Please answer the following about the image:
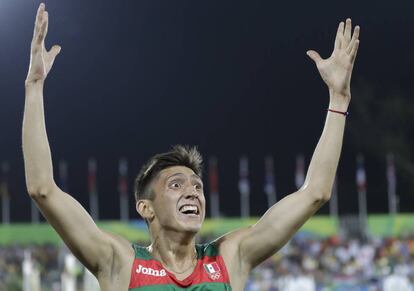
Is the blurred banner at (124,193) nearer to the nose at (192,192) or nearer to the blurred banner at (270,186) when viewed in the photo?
the blurred banner at (270,186)

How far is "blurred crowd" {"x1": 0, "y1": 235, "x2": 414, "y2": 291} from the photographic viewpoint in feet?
95.4

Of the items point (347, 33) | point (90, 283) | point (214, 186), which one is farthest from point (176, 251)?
point (214, 186)

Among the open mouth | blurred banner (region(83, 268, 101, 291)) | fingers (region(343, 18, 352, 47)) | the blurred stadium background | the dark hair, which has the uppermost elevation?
the blurred stadium background

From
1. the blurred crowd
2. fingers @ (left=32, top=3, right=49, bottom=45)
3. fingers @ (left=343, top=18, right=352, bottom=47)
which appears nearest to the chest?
fingers @ (left=32, top=3, right=49, bottom=45)

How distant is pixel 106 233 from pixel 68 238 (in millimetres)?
230

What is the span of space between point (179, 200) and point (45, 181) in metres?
0.72

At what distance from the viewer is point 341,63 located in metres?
5.50

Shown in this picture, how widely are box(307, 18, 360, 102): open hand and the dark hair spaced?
0.75m

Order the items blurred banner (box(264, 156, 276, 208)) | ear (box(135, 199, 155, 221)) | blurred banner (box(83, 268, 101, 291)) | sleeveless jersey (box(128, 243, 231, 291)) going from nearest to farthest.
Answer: sleeveless jersey (box(128, 243, 231, 291)) < ear (box(135, 199, 155, 221)) < blurred banner (box(83, 268, 101, 291)) < blurred banner (box(264, 156, 276, 208))

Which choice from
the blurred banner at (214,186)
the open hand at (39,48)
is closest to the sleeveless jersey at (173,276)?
the open hand at (39,48)

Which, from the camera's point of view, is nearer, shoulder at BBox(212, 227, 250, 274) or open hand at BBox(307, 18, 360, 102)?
shoulder at BBox(212, 227, 250, 274)

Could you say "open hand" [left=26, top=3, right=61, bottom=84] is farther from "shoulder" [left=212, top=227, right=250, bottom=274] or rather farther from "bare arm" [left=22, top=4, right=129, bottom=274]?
"shoulder" [left=212, top=227, right=250, bottom=274]

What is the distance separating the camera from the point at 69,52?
61688mm

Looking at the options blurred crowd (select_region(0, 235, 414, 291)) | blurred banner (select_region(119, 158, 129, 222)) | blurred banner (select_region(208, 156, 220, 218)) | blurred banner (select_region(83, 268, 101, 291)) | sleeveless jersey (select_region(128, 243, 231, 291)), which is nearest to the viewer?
sleeveless jersey (select_region(128, 243, 231, 291))
